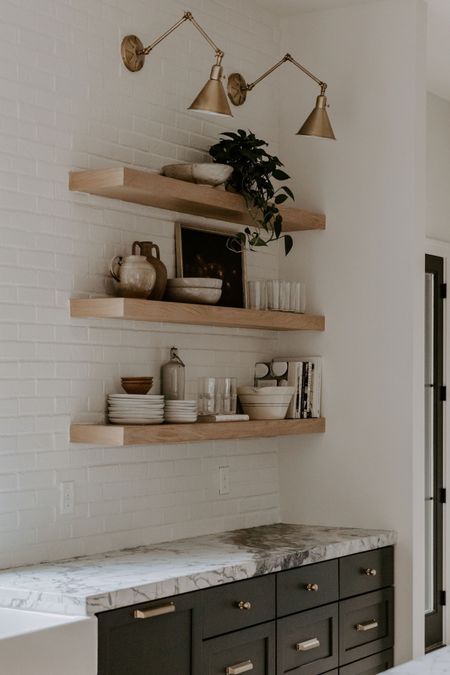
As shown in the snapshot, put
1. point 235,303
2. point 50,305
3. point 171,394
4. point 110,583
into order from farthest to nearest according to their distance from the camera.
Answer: point 235,303
point 171,394
point 50,305
point 110,583

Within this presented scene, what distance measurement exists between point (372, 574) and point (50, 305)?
1689 mm

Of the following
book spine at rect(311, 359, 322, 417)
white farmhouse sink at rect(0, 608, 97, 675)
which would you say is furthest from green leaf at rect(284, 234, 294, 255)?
white farmhouse sink at rect(0, 608, 97, 675)

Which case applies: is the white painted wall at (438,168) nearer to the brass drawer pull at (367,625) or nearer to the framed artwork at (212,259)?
the framed artwork at (212,259)

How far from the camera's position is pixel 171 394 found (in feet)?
12.6

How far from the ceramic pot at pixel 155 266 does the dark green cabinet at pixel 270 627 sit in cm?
107

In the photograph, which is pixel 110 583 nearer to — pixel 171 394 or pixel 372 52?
pixel 171 394

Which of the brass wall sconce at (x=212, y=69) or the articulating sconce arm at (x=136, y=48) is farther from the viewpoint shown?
the articulating sconce arm at (x=136, y=48)

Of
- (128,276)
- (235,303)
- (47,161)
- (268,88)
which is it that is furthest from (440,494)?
(47,161)

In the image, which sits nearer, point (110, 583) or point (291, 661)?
point (110, 583)

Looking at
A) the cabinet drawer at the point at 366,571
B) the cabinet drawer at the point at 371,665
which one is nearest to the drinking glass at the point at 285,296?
the cabinet drawer at the point at 366,571

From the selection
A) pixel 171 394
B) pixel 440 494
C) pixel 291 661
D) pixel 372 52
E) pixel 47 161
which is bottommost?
pixel 291 661

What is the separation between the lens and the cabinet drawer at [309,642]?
363cm

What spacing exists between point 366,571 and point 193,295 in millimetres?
1289

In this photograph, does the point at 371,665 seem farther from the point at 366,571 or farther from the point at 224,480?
the point at 224,480
